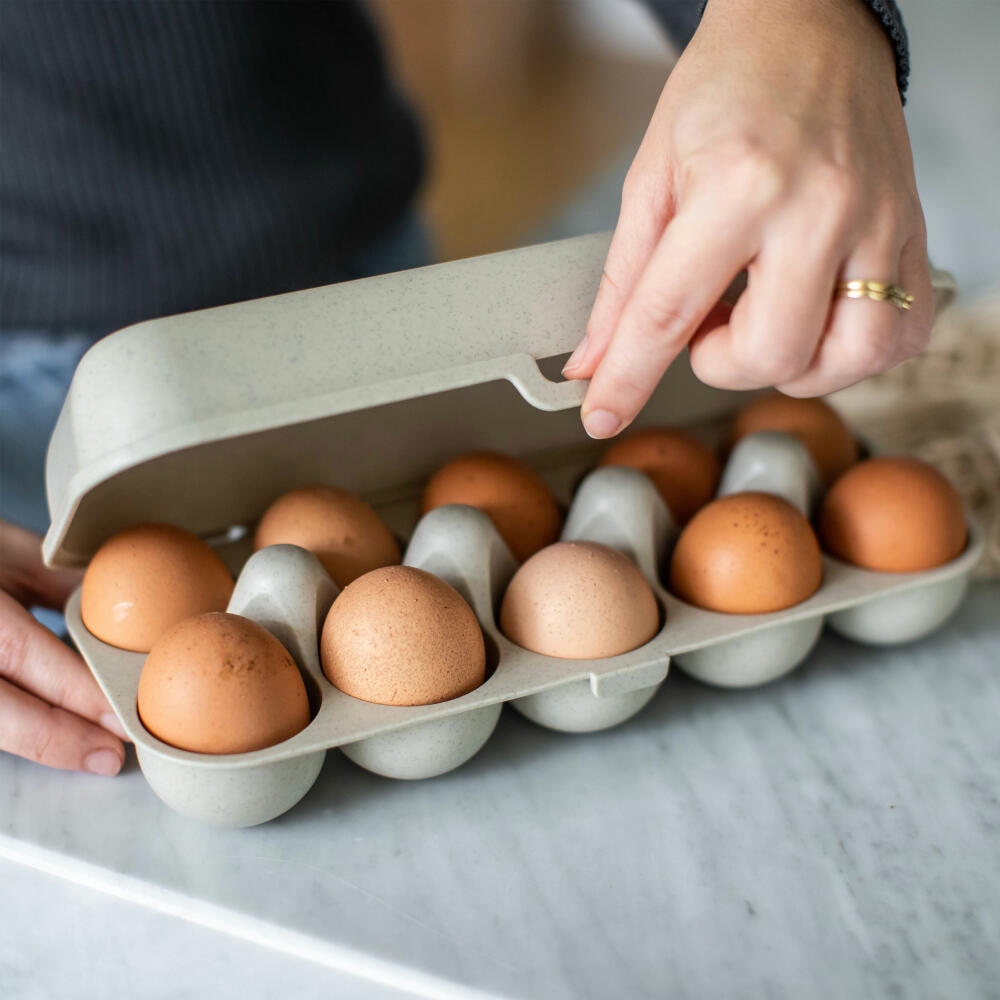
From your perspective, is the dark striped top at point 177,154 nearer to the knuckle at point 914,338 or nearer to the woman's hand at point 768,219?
the woman's hand at point 768,219

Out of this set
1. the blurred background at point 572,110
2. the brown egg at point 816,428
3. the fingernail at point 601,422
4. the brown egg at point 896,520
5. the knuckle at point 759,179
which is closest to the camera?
the knuckle at point 759,179

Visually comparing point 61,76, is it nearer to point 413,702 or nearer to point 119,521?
point 119,521

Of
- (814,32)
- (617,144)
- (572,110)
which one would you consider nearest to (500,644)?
(814,32)

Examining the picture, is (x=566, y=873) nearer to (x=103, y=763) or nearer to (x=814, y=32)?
(x=103, y=763)

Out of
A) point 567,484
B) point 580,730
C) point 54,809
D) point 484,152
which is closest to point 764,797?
point 580,730

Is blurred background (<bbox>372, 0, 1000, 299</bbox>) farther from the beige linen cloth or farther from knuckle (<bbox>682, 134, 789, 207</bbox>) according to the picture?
knuckle (<bbox>682, 134, 789, 207</bbox>)

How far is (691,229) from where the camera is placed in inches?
23.6

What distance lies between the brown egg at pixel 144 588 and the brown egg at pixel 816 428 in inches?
20.7

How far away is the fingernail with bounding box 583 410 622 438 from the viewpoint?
69 centimetres

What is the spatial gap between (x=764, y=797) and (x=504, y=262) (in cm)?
43

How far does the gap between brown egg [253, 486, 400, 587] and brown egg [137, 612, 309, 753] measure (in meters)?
0.13

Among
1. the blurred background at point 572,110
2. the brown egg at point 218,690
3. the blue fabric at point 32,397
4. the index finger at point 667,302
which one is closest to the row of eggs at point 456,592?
the brown egg at point 218,690

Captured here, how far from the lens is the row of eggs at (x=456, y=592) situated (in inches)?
25.4

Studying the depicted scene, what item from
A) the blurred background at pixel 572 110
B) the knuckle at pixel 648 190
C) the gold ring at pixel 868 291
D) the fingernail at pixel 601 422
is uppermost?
the knuckle at pixel 648 190
